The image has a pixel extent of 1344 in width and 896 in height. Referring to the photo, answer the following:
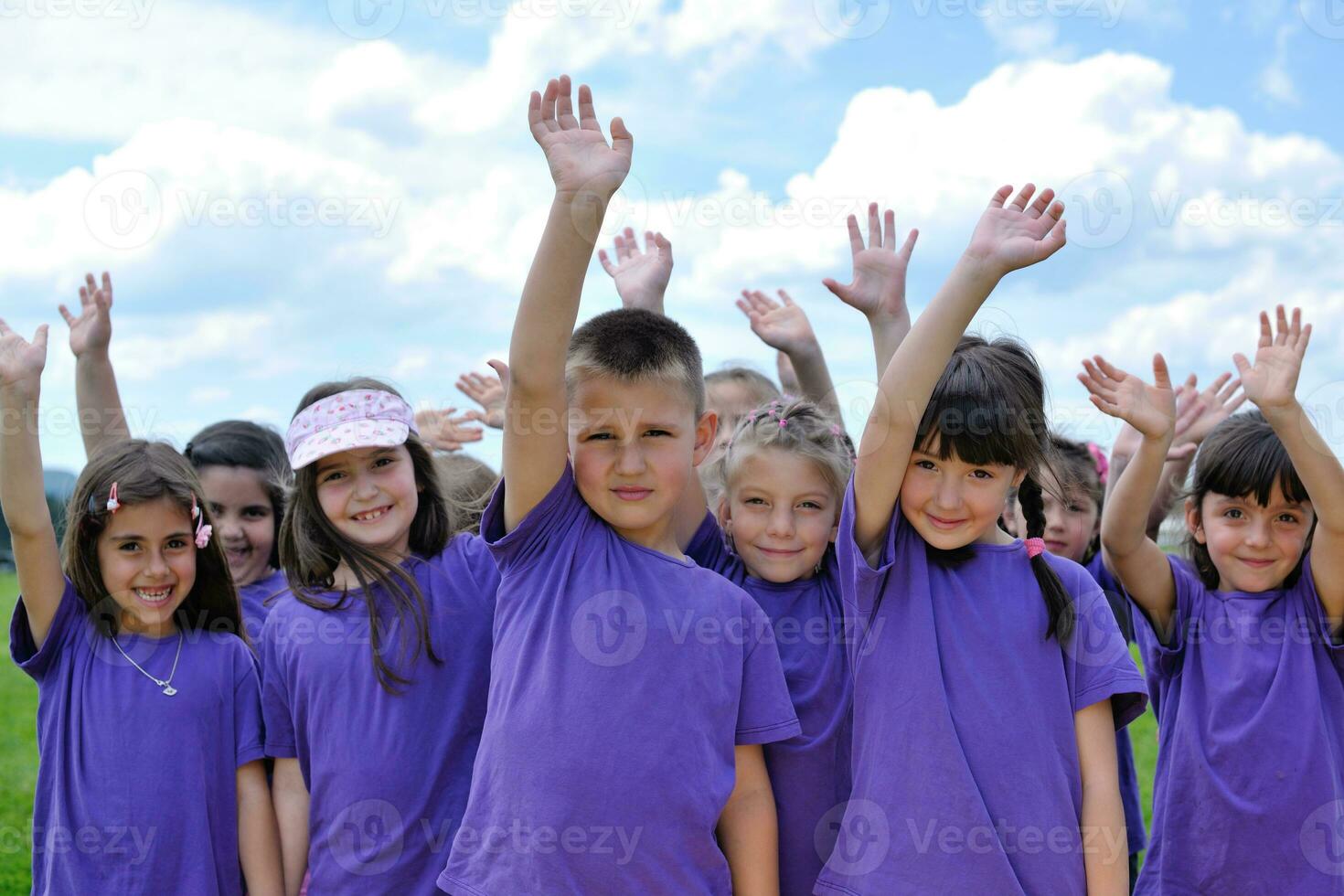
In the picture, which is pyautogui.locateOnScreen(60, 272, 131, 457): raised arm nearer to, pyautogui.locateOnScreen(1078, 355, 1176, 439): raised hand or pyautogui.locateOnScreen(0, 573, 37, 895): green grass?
pyautogui.locateOnScreen(0, 573, 37, 895): green grass

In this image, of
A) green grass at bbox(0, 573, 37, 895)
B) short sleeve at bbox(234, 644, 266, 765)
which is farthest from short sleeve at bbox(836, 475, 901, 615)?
green grass at bbox(0, 573, 37, 895)

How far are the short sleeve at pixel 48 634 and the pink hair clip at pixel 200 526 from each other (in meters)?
0.38

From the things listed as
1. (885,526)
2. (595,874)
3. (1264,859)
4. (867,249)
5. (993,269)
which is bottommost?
(1264,859)

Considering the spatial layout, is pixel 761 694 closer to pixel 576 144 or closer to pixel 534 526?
pixel 534 526

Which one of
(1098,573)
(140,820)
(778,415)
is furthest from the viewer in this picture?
(1098,573)

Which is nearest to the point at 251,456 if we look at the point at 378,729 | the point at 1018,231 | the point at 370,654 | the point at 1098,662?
the point at 370,654

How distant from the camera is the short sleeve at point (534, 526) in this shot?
105 inches

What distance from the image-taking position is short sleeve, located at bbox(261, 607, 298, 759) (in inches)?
123

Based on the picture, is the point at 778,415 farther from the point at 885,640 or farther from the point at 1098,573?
the point at 1098,573

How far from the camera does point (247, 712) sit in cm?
327

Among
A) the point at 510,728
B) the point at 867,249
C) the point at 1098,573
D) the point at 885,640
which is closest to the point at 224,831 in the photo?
the point at 510,728

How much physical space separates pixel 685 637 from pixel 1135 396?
4.73 ft

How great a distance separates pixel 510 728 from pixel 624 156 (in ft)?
4.39

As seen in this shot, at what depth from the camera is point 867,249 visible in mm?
3393
